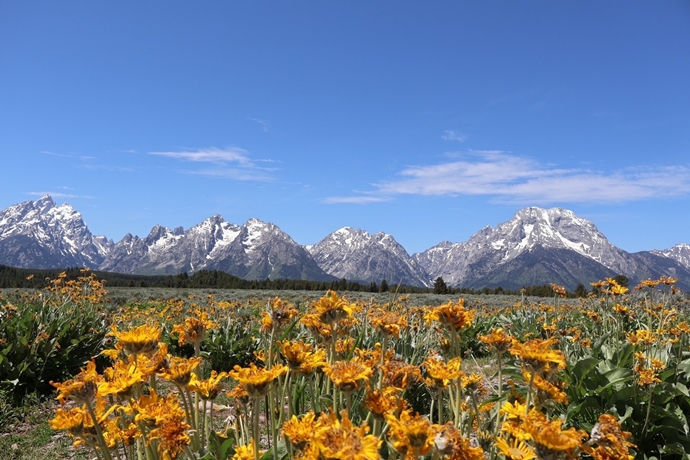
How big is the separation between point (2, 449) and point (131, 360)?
4.00 meters

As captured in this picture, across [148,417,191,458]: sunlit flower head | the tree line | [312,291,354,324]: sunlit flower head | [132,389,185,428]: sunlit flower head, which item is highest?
[312,291,354,324]: sunlit flower head

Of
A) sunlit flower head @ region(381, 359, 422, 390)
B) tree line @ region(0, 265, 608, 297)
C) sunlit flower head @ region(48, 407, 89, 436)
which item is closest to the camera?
sunlit flower head @ region(48, 407, 89, 436)

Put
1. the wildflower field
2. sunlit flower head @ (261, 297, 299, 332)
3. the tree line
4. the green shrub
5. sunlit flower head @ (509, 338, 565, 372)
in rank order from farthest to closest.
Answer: the tree line, the green shrub, sunlit flower head @ (261, 297, 299, 332), sunlit flower head @ (509, 338, 565, 372), the wildflower field

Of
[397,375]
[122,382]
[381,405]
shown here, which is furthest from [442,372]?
[122,382]

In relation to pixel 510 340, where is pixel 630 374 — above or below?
below

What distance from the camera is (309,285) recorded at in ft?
313

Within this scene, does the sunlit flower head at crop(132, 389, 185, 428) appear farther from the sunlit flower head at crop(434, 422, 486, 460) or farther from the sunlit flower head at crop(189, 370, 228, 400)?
the sunlit flower head at crop(434, 422, 486, 460)

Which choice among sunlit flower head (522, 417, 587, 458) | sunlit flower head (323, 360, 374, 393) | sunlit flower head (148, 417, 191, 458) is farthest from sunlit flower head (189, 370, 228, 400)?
sunlit flower head (522, 417, 587, 458)

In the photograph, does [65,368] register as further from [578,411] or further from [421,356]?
[578,411]

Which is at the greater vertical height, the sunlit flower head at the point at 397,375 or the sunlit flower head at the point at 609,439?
the sunlit flower head at the point at 397,375

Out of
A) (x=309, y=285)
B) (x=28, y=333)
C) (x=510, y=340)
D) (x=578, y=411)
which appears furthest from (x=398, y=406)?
(x=309, y=285)

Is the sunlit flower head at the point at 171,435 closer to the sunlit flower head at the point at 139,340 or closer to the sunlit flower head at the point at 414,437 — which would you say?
the sunlit flower head at the point at 139,340

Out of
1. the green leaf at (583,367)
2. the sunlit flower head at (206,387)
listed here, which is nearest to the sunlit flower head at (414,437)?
the sunlit flower head at (206,387)

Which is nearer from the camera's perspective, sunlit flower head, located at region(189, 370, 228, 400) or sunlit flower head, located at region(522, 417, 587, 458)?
sunlit flower head, located at region(522, 417, 587, 458)
